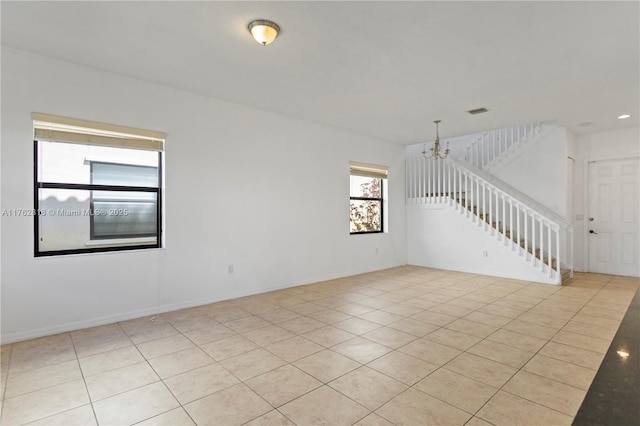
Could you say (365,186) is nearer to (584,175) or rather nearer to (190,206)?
(190,206)

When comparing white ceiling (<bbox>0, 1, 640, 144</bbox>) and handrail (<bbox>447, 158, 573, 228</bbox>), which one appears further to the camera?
handrail (<bbox>447, 158, 573, 228</bbox>)

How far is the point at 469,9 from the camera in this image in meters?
2.48

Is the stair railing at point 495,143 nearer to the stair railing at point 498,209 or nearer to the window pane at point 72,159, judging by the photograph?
the stair railing at point 498,209

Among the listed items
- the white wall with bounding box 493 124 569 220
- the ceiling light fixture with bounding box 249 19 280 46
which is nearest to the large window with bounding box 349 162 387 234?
the white wall with bounding box 493 124 569 220

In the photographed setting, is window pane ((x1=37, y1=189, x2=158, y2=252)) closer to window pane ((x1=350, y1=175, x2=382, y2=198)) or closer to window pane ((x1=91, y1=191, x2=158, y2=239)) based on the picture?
window pane ((x1=91, y1=191, x2=158, y2=239))

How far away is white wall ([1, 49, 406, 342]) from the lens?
3158 mm

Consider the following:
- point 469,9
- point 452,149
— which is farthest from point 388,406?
point 452,149

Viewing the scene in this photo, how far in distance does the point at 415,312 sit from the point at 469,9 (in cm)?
314

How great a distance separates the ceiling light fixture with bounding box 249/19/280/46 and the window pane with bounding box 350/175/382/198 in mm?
4047

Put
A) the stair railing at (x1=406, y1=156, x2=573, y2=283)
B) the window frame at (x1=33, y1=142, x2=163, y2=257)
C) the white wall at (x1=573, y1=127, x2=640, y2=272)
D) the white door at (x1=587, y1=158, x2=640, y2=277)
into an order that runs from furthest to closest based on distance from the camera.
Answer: the white wall at (x1=573, y1=127, x2=640, y2=272), the white door at (x1=587, y1=158, x2=640, y2=277), the stair railing at (x1=406, y1=156, x2=573, y2=283), the window frame at (x1=33, y1=142, x2=163, y2=257)

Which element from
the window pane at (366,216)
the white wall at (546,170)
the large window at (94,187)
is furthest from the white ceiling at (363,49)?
the window pane at (366,216)

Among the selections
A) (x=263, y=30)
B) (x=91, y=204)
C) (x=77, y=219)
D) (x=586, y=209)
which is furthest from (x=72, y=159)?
(x=586, y=209)

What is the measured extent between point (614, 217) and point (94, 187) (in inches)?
332

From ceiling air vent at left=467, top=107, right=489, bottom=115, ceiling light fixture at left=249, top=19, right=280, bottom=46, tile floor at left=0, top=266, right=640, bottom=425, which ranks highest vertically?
ceiling air vent at left=467, top=107, right=489, bottom=115
